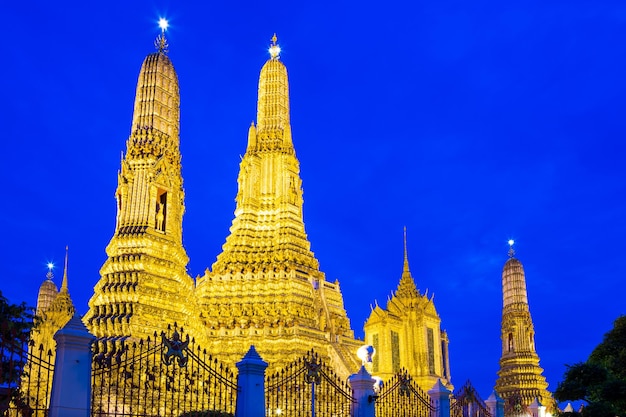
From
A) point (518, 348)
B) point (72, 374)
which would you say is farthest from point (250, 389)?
point (518, 348)

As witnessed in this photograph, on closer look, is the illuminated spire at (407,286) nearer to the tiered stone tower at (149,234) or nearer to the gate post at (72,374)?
the tiered stone tower at (149,234)

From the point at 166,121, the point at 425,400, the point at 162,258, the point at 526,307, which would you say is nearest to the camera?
the point at 425,400

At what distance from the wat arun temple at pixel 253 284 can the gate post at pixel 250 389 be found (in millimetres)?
13921

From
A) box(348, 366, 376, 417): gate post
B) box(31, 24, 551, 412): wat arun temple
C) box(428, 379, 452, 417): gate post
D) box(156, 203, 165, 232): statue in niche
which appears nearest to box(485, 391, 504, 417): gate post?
box(428, 379, 452, 417): gate post

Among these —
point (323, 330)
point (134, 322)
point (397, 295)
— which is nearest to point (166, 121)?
point (134, 322)

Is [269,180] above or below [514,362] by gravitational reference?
above

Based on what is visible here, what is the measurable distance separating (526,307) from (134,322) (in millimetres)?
31723

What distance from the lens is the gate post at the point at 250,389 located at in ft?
51.6

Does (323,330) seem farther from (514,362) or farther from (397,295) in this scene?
(514,362)

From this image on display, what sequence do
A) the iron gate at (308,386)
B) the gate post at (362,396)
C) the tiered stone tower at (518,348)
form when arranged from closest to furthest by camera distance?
the iron gate at (308,386) < the gate post at (362,396) < the tiered stone tower at (518,348)

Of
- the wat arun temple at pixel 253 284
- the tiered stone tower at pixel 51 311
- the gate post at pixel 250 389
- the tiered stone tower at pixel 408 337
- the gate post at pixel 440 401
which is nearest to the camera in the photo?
the gate post at pixel 250 389

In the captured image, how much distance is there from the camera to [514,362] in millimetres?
50281

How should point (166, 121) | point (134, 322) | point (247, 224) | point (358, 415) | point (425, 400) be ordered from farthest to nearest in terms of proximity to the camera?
point (247, 224)
point (166, 121)
point (134, 322)
point (425, 400)
point (358, 415)

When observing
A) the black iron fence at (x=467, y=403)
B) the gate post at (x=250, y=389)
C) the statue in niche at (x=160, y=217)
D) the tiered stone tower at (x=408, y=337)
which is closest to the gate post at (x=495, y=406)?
the black iron fence at (x=467, y=403)
